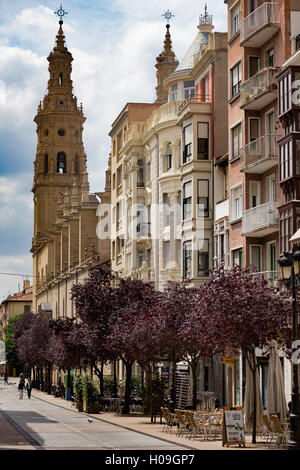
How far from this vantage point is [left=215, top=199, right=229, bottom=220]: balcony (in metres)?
50.0

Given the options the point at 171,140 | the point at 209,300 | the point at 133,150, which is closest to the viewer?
the point at 209,300

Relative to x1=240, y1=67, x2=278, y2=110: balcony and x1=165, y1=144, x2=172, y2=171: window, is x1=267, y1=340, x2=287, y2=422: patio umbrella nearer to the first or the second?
x1=240, y1=67, x2=278, y2=110: balcony

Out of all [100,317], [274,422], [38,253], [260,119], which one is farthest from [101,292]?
[38,253]

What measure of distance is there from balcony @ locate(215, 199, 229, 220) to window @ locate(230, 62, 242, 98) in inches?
219

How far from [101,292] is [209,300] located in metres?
21.9

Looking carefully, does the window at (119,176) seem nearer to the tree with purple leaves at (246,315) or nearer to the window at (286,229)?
the window at (286,229)

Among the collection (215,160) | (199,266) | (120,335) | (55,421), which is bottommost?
(55,421)

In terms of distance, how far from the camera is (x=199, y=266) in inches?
2117

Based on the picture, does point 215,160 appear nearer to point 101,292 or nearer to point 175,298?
point 101,292

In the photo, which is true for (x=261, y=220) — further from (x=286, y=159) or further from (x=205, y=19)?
(x=205, y=19)

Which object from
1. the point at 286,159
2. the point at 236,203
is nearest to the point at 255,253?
the point at 236,203

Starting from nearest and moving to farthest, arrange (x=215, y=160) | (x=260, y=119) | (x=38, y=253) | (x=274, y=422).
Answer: (x=274, y=422) → (x=260, y=119) → (x=215, y=160) → (x=38, y=253)

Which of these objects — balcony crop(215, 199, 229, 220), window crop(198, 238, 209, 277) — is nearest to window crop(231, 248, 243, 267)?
balcony crop(215, 199, 229, 220)

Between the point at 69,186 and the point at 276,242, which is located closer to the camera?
the point at 276,242
